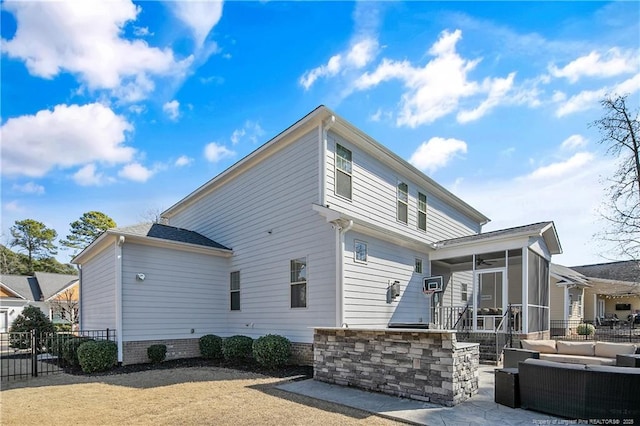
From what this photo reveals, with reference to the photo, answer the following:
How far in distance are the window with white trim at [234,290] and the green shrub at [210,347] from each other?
4.11ft

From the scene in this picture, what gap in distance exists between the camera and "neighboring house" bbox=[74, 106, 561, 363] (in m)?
9.80

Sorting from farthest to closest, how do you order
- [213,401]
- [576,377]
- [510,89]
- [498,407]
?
[510,89]
[213,401]
[498,407]
[576,377]

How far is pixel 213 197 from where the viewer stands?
14.4 metres

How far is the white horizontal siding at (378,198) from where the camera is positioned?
33.2 feet

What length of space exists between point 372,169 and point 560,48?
5495mm

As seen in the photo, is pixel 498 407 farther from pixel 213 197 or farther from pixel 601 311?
pixel 601 311

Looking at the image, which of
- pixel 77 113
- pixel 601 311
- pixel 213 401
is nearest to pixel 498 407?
pixel 213 401

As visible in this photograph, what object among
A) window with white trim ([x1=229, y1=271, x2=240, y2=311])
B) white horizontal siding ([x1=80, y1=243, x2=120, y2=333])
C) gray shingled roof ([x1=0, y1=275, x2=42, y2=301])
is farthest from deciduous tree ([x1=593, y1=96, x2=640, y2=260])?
gray shingled roof ([x1=0, y1=275, x2=42, y2=301])

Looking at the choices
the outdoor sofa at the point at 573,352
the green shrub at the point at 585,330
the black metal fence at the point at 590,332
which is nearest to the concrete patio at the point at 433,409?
the outdoor sofa at the point at 573,352

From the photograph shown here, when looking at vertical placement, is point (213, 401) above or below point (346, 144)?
below

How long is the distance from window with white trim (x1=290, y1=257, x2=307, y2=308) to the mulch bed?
5.27ft

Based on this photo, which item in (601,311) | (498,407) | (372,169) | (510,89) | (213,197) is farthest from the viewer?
(601,311)

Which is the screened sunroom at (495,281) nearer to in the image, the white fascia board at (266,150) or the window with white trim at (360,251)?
the window with white trim at (360,251)

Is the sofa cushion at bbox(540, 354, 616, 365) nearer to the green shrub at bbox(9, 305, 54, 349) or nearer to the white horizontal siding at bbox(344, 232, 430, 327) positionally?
the white horizontal siding at bbox(344, 232, 430, 327)
